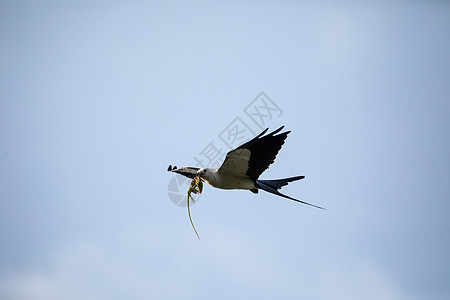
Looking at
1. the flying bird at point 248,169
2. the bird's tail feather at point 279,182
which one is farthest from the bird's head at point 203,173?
the bird's tail feather at point 279,182

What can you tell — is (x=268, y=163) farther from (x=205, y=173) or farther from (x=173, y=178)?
(x=173, y=178)

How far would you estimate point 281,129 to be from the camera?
7.23 metres

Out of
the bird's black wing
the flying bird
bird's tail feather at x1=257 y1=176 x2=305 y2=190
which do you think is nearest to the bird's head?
the flying bird

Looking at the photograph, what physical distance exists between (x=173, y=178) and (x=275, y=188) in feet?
7.05

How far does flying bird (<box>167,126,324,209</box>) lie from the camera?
7602 mm

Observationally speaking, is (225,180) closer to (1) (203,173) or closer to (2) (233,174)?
(2) (233,174)

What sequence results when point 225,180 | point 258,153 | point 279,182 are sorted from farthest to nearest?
point 279,182, point 225,180, point 258,153

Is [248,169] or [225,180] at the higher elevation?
[248,169]

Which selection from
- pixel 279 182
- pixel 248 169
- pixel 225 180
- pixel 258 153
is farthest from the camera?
pixel 279 182

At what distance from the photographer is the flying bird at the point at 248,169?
24.9 feet

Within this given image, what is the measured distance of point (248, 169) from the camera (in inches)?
317

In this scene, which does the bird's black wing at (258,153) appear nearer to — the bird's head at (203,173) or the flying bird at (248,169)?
the flying bird at (248,169)

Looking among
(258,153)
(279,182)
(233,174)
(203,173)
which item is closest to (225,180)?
(233,174)

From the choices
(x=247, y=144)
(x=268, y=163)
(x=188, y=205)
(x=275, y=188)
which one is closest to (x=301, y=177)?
(x=275, y=188)
